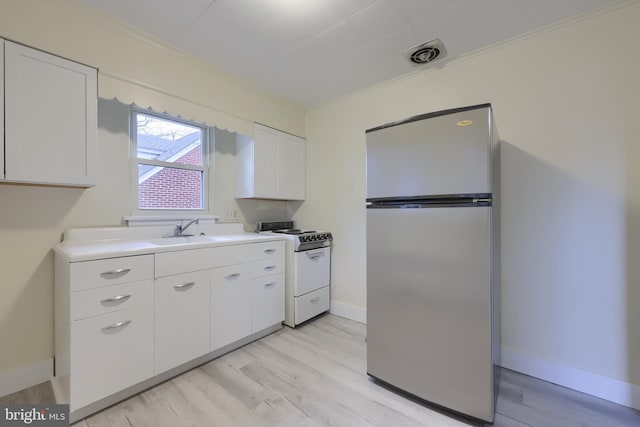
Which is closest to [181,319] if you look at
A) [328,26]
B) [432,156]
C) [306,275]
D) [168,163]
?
[306,275]

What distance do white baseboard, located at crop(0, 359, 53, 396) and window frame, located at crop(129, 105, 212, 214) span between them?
1.16m

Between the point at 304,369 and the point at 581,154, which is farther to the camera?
the point at 304,369

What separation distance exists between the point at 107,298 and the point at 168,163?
1.37 meters

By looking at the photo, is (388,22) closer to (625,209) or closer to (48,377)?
(625,209)

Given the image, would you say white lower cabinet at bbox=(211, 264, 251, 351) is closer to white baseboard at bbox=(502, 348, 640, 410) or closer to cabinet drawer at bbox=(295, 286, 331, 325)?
cabinet drawer at bbox=(295, 286, 331, 325)

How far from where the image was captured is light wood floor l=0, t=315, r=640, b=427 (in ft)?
4.77

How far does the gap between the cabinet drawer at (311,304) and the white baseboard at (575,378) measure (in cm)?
169

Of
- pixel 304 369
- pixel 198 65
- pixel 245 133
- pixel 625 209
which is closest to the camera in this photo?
pixel 625 209

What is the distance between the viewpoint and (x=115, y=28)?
186cm

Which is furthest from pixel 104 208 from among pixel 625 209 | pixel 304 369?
pixel 625 209

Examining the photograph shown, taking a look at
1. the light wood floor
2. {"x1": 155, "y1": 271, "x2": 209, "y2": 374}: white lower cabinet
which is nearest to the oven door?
the light wood floor

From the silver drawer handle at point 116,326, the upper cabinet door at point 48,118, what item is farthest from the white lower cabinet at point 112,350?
the upper cabinet door at point 48,118

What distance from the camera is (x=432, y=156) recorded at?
5.02 ft

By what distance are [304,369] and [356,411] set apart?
1.73ft
